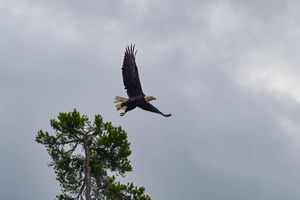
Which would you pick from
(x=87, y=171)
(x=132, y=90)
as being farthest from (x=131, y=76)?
(x=87, y=171)

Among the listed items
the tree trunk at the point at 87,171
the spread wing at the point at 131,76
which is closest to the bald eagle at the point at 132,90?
the spread wing at the point at 131,76

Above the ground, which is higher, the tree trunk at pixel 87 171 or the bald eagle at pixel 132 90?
the tree trunk at pixel 87 171

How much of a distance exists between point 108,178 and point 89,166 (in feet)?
4.05

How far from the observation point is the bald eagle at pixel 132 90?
2372cm

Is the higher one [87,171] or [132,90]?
[87,171]

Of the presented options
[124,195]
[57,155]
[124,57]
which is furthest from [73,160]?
[124,57]

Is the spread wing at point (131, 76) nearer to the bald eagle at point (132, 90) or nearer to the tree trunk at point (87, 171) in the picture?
the bald eagle at point (132, 90)

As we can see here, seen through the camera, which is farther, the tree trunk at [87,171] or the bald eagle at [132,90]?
the tree trunk at [87,171]

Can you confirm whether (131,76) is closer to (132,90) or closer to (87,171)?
(132,90)

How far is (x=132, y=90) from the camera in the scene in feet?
78.7

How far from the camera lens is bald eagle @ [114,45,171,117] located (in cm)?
2372

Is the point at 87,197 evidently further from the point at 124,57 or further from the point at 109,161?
the point at 124,57

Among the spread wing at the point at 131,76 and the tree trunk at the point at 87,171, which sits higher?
the tree trunk at the point at 87,171

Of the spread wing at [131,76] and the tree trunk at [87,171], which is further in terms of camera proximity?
the tree trunk at [87,171]
